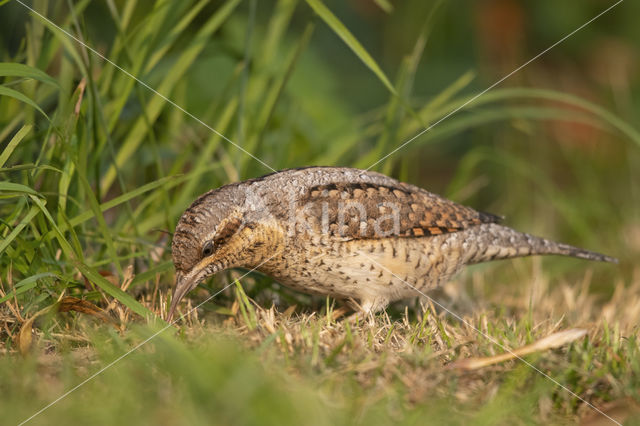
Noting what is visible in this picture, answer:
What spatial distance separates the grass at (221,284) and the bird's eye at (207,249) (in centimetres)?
30

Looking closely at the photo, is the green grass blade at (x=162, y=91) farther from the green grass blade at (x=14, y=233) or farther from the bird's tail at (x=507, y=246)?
the bird's tail at (x=507, y=246)

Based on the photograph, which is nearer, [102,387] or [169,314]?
[102,387]

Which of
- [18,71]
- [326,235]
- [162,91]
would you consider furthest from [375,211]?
[18,71]

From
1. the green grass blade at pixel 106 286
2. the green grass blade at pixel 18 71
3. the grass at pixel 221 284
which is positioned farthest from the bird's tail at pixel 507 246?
the green grass blade at pixel 18 71

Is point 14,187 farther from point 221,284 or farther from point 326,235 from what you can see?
point 326,235

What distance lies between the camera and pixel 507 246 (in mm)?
3701

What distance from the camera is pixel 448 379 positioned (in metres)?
2.33

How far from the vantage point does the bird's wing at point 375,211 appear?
10.4 ft

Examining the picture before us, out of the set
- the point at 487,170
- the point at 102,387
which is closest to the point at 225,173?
the point at 102,387

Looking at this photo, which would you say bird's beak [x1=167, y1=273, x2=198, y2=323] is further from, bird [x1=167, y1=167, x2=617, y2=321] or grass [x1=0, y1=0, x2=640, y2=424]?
grass [x1=0, y1=0, x2=640, y2=424]

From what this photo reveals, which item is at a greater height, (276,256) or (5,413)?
(276,256)

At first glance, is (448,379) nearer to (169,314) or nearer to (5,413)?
(169,314)

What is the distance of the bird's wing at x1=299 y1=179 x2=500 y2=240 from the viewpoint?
125 inches

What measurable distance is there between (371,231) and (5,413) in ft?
5.88
